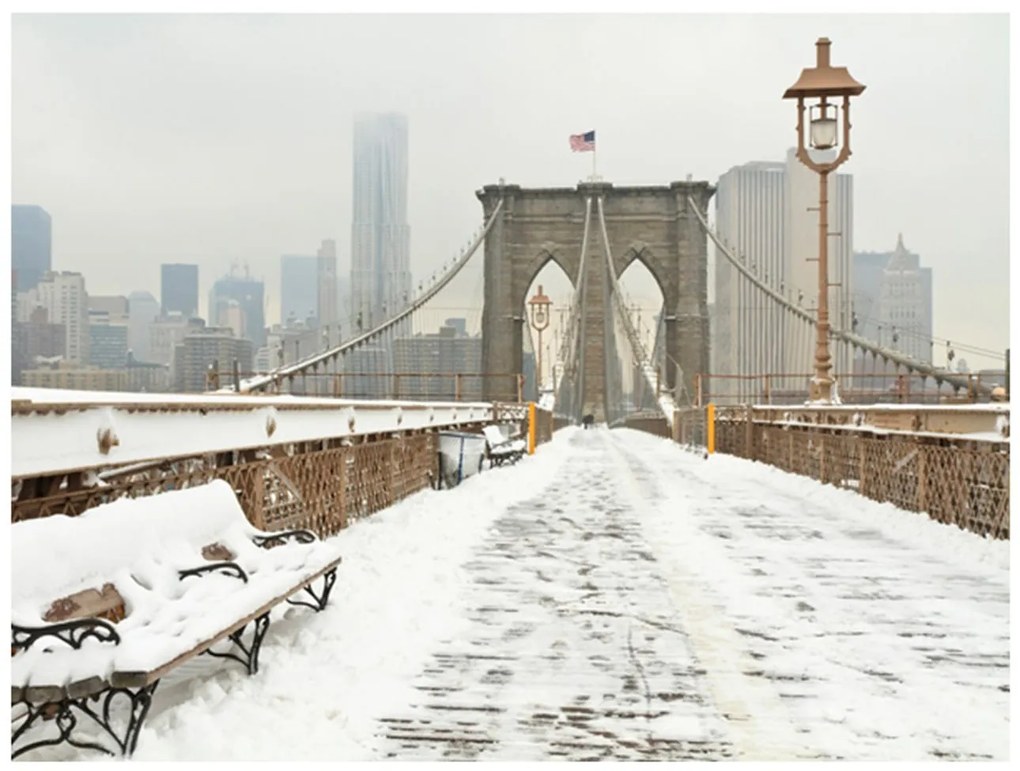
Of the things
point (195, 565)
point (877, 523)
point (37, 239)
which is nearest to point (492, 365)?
point (37, 239)

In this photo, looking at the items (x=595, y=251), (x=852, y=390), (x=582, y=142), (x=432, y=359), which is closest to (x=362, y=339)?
(x=432, y=359)

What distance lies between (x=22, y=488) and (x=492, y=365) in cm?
6750

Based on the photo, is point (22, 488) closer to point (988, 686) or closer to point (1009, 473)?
point (988, 686)

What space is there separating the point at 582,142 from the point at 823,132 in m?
45.6

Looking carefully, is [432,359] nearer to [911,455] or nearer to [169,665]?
[911,455]

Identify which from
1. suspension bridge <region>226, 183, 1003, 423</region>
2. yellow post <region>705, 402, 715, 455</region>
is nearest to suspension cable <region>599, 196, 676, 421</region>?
suspension bridge <region>226, 183, 1003, 423</region>

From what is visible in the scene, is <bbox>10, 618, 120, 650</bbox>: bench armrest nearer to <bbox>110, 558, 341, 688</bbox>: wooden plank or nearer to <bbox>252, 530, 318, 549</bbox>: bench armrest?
<bbox>110, 558, 341, 688</bbox>: wooden plank

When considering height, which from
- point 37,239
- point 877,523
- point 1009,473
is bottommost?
point 877,523

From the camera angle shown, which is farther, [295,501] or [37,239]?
[37,239]

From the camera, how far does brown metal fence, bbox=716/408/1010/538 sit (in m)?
8.01

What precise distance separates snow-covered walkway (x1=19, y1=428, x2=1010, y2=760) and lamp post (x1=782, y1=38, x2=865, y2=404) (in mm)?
10124

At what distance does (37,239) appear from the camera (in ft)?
50.0

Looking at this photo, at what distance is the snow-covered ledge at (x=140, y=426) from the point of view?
4.17m

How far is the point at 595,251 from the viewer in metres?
74.1
